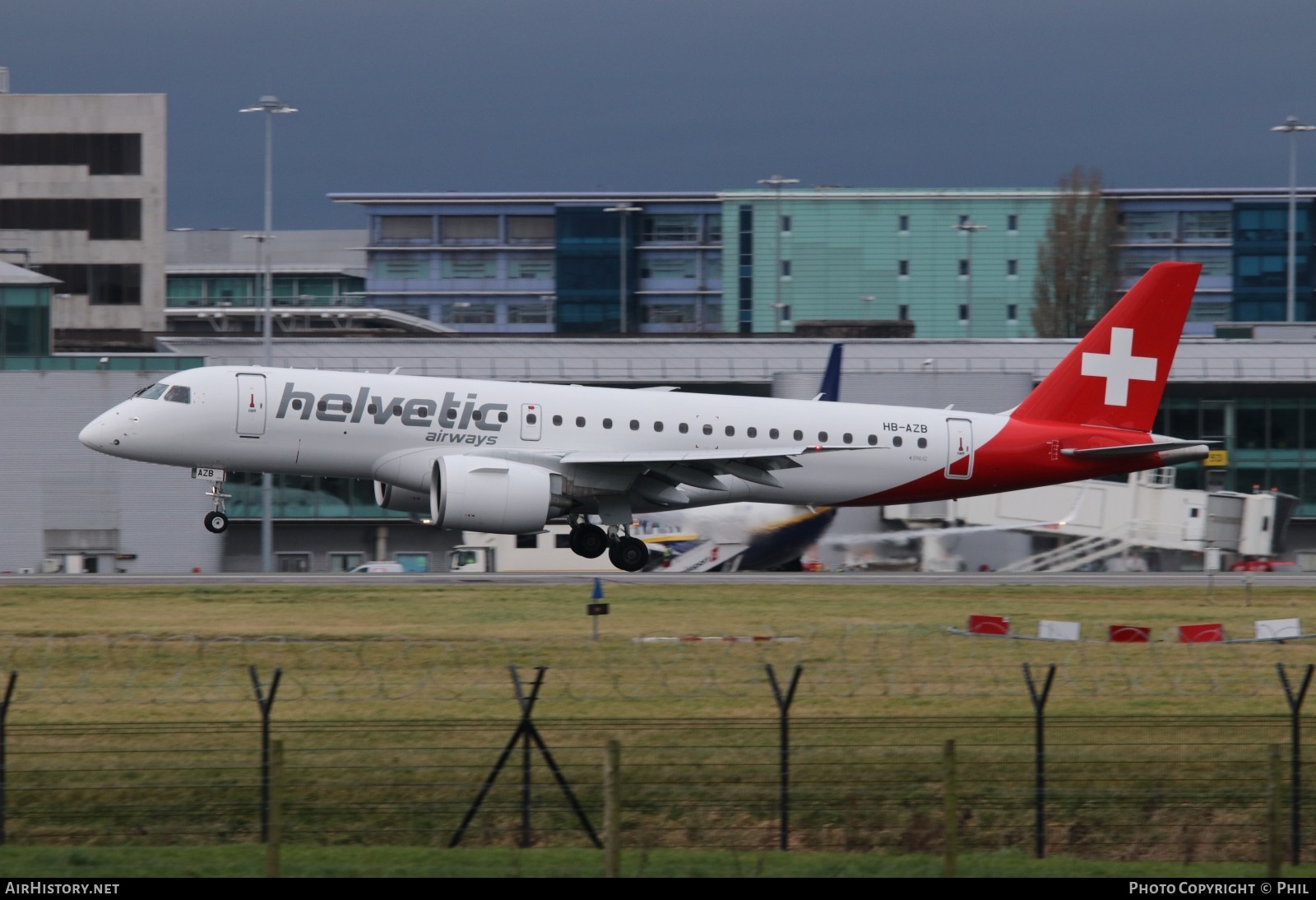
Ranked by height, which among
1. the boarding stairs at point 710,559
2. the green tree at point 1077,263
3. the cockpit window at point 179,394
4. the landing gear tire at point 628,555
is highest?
the green tree at point 1077,263

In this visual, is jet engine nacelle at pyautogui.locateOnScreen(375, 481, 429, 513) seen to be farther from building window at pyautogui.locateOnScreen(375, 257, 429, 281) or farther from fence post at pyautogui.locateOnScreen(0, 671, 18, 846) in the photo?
building window at pyautogui.locateOnScreen(375, 257, 429, 281)

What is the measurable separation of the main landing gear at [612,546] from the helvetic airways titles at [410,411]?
338 cm

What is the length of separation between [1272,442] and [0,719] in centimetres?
6166

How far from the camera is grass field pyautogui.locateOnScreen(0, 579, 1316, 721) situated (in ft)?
68.2

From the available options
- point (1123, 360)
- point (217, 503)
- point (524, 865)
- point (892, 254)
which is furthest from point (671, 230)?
point (524, 865)

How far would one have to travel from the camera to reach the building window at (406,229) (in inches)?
5640

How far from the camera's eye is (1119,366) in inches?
1596

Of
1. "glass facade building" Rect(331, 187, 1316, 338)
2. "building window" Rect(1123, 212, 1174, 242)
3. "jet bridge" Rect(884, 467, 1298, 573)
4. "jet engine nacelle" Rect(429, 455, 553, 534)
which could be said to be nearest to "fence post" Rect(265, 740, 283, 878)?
"jet engine nacelle" Rect(429, 455, 553, 534)

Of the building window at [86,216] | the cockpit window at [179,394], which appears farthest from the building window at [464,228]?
the cockpit window at [179,394]

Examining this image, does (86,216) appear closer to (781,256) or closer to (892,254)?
(781,256)

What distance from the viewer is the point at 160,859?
14258mm

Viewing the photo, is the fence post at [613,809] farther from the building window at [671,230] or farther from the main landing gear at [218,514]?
the building window at [671,230]

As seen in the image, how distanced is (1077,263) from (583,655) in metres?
76.6

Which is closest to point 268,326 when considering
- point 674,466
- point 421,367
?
point 421,367
